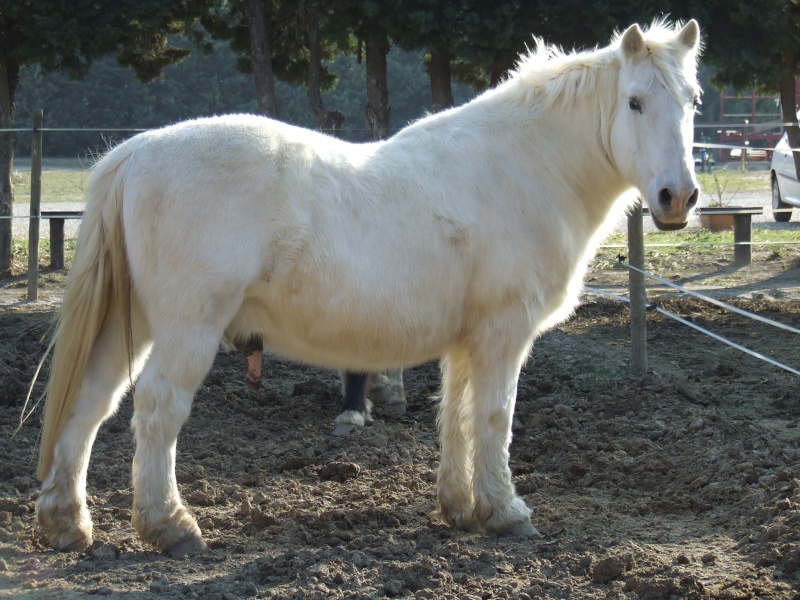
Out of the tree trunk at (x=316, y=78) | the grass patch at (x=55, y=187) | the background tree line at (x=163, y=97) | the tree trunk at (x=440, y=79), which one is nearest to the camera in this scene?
the tree trunk at (x=316, y=78)

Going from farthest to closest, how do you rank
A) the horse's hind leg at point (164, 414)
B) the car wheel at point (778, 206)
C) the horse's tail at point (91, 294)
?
the car wheel at point (778, 206)
the horse's tail at point (91, 294)
the horse's hind leg at point (164, 414)

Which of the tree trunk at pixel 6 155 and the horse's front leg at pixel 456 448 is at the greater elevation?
the tree trunk at pixel 6 155

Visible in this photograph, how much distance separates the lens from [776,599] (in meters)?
3.31

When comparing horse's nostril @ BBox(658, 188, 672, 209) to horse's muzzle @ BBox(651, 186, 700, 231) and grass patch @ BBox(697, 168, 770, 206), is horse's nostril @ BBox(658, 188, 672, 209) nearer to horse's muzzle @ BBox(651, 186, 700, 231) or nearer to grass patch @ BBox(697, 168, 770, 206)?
horse's muzzle @ BBox(651, 186, 700, 231)

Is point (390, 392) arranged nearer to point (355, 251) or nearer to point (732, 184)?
point (355, 251)

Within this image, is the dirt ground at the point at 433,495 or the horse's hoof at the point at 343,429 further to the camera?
the horse's hoof at the point at 343,429

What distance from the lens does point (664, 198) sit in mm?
3900

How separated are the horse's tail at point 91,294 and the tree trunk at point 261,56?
6871 mm

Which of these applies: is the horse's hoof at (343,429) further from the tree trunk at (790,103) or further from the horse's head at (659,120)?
the tree trunk at (790,103)

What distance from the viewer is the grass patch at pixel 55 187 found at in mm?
21575

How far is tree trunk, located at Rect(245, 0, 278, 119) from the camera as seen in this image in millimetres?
10508

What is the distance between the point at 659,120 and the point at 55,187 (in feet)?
77.0

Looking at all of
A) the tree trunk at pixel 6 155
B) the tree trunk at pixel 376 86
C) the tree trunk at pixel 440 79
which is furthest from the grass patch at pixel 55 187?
the tree trunk at pixel 440 79

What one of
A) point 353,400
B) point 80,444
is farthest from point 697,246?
point 80,444
